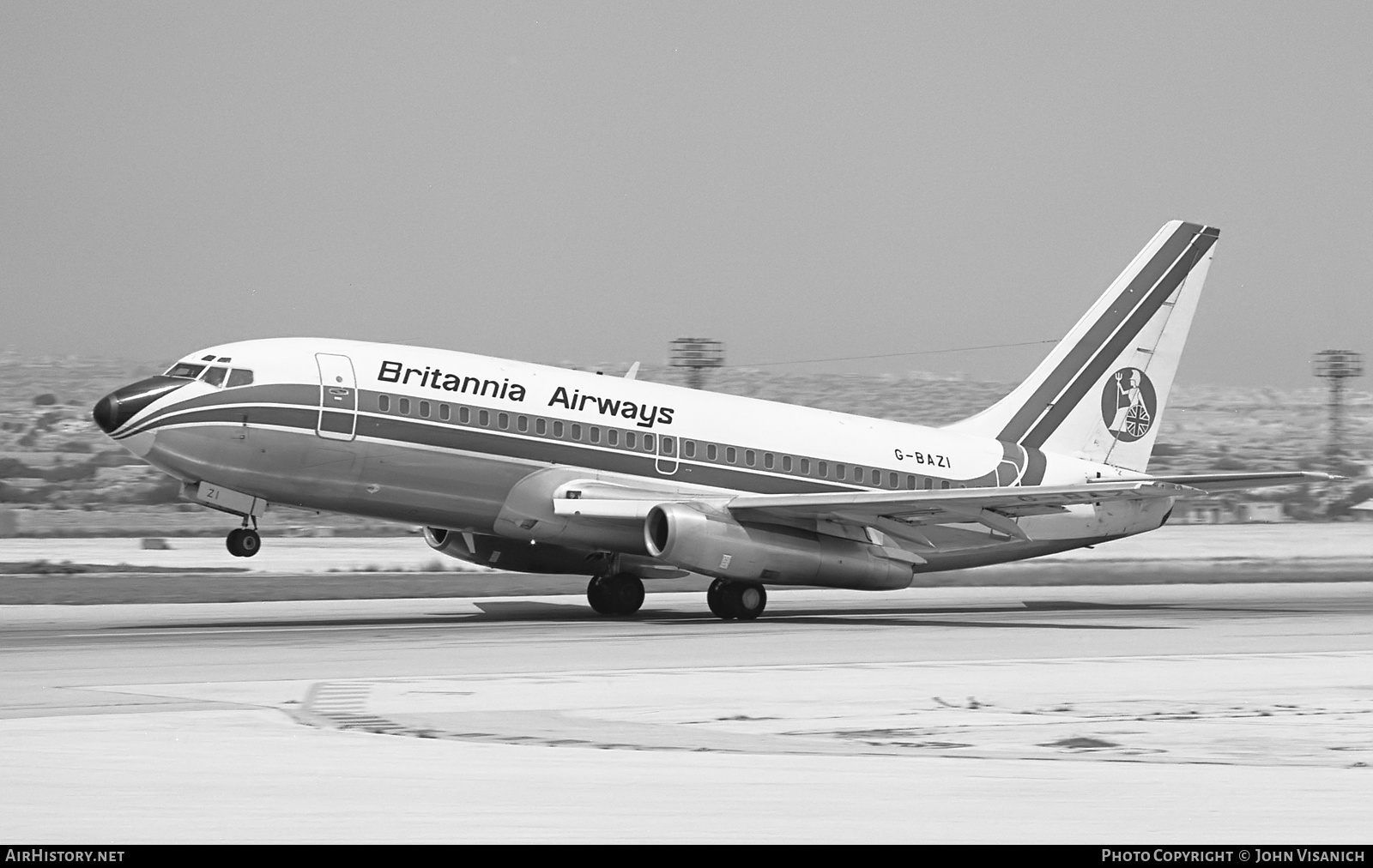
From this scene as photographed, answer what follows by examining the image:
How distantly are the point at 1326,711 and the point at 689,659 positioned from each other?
8248 mm

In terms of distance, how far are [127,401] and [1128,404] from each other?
2147cm

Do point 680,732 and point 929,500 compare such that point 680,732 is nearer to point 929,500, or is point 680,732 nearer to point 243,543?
point 243,543

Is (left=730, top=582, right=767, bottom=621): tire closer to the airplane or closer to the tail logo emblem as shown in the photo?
the airplane

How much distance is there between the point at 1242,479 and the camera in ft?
91.9

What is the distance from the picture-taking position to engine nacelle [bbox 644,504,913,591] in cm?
2789

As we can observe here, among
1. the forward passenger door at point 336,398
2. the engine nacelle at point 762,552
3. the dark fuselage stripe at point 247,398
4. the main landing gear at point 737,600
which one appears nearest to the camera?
the dark fuselage stripe at point 247,398

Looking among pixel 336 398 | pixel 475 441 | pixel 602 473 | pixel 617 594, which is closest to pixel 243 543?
pixel 336 398

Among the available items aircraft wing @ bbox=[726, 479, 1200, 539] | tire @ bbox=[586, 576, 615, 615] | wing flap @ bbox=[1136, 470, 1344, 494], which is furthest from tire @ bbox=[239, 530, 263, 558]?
wing flap @ bbox=[1136, 470, 1344, 494]

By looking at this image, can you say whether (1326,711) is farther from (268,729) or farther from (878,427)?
(878,427)

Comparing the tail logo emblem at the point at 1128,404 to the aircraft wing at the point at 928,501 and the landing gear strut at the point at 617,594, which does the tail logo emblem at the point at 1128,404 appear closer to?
the aircraft wing at the point at 928,501

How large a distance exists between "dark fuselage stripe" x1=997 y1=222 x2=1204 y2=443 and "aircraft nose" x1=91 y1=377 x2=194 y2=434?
17.7 m

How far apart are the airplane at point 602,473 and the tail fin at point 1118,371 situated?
4.05 feet

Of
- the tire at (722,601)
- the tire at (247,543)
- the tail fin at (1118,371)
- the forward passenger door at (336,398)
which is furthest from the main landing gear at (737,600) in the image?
the tire at (247,543)

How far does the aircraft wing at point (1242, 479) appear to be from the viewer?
27078mm
